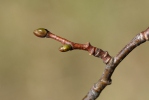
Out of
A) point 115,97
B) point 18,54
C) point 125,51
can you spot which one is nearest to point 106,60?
point 125,51

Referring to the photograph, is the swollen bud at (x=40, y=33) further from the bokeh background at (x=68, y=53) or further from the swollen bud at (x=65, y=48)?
the bokeh background at (x=68, y=53)

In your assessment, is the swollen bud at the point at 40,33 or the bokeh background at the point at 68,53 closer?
the swollen bud at the point at 40,33

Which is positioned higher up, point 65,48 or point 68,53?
point 68,53

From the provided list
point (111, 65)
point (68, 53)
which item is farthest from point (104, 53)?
point (68, 53)

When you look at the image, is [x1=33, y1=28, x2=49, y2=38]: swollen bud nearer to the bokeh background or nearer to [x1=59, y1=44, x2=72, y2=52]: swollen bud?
[x1=59, y1=44, x2=72, y2=52]: swollen bud

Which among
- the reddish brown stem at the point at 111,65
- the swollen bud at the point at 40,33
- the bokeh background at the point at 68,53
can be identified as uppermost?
the bokeh background at the point at 68,53

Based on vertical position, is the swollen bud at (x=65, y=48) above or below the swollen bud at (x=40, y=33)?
below

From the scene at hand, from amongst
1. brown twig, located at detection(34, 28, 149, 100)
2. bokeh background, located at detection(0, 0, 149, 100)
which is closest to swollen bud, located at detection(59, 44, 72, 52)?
brown twig, located at detection(34, 28, 149, 100)

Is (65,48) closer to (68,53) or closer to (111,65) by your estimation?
(111,65)

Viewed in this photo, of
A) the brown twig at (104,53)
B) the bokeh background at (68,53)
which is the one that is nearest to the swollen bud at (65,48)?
the brown twig at (104,53)
